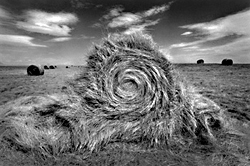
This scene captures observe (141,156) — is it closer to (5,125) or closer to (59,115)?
(59,115)

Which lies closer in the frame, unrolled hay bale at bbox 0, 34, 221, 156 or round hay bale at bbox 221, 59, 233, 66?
unrolled hay bale at bbox 0, 34, 221, 156

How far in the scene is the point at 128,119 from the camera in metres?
3.60

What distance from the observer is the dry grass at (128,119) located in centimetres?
319

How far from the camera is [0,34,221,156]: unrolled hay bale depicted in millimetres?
3430

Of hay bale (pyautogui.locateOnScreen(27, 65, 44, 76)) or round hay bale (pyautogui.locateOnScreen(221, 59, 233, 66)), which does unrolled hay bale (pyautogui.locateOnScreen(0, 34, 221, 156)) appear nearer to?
hay bale (pyautogui.locateOnScreen(27, 65, 44, 76))

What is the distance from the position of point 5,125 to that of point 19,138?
1.19 m

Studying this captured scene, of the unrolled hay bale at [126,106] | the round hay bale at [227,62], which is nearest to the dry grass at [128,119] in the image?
the unrolled hay bale at [126,106]

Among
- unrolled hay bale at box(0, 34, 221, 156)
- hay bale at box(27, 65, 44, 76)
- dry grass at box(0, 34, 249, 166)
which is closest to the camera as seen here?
dry grass at box(0, 34, 249, 166)

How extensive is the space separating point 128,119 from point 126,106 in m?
0.28

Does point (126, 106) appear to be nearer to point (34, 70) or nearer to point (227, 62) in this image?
point (34, 70)

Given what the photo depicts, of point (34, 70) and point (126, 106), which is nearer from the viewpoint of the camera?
point (126, 106)

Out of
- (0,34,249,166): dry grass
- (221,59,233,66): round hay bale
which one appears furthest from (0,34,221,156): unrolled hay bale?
(221,59,233,66): round hay bale

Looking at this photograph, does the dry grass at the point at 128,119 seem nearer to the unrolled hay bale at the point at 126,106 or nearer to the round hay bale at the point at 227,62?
the unrolled hay bale at the point at 126,106

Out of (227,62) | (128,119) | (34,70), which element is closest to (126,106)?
(128,119)
